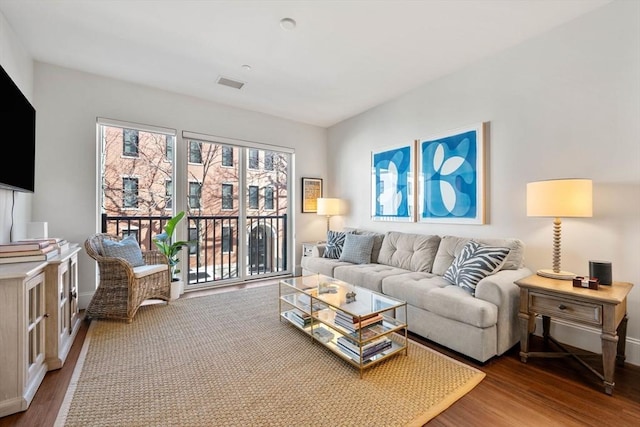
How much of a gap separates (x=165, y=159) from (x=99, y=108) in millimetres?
854

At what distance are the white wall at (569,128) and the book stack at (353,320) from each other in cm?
169

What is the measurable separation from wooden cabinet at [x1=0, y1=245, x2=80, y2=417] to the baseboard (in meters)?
3.76

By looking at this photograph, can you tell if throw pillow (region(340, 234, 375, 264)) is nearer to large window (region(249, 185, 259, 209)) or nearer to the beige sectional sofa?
the beige sectional sofa

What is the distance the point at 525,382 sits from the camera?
1.87m

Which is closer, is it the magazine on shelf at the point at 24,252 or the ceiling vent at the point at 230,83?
the magazine on shelf at the point at 24,252

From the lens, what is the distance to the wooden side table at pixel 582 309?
5.69 feet

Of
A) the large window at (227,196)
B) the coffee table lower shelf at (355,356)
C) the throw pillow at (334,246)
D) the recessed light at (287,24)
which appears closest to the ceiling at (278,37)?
the recessed light at (287,24)

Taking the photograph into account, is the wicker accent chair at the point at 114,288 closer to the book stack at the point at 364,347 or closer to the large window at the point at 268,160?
the book stack at the point at 364,347

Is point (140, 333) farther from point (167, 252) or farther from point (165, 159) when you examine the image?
point (165, 159)

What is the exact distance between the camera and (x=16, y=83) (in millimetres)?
2467

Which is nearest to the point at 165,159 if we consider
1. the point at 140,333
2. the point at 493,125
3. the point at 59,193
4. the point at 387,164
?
the point at 59,193

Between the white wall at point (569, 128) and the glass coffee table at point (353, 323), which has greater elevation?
the white wall at point (569, 128)

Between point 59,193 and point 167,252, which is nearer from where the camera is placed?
point 59,193

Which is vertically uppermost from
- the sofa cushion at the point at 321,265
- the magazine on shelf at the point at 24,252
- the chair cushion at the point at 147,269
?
the magazine on shelf at the point at 24,252
